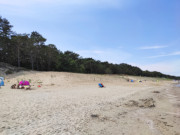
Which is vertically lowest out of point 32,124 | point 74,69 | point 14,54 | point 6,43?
point 32,124

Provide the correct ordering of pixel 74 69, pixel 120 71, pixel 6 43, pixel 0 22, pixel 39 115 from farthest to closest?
1. pixel 120 71
2. pixel 74 69
3. pixel 6 43
4. pixel 0 22
5. pixel 39 115

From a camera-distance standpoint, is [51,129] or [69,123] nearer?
[51,129]

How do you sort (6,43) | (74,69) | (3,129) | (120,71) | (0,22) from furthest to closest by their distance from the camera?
(120,71), (74,69), (6,43), (0,22), (3,129)

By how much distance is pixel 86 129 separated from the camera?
4.18 meters

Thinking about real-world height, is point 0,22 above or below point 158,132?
above

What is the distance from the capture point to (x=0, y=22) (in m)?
29.7

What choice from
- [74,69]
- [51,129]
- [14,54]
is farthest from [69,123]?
[74,69]

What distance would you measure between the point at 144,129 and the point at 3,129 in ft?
18.1

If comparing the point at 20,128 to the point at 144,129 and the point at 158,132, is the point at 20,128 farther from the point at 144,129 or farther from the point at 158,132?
the point at 158,132

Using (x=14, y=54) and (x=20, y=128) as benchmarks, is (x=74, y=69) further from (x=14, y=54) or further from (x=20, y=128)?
(x=20, y=128)

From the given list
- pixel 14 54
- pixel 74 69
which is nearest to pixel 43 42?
pixel 14 54

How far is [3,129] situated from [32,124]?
0.93m

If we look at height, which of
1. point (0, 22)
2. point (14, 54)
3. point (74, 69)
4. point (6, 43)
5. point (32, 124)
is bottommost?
point (32, 124)

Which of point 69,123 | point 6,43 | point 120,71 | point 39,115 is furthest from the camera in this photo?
point 120,71
